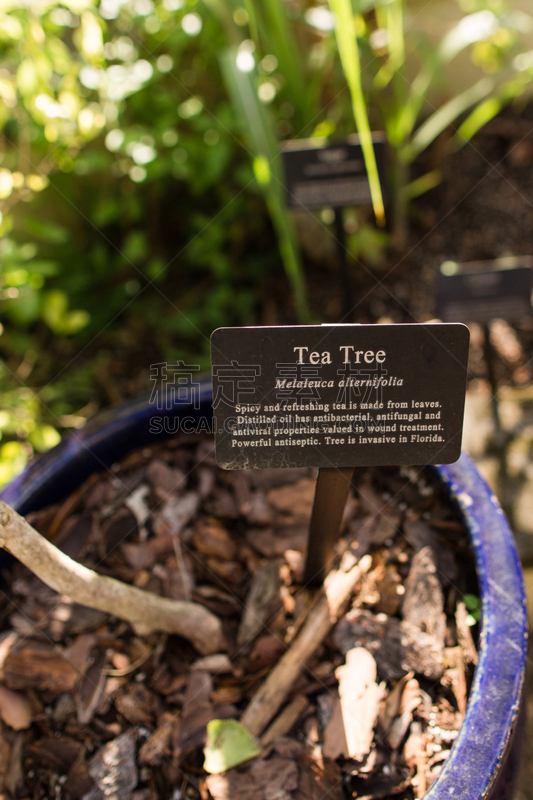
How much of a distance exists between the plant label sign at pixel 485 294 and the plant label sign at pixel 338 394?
29.2 inches

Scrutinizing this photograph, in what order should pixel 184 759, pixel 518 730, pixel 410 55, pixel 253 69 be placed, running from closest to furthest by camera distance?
pixel 518 730 < pixel 184 759 < pixel 253 69 < pixel 410 55

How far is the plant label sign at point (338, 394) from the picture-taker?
52 cm

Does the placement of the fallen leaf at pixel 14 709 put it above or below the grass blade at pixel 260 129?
below

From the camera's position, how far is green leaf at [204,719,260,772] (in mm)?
595

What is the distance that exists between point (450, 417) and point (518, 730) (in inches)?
12.9

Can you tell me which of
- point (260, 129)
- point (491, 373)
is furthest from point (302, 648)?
point (260, 129)

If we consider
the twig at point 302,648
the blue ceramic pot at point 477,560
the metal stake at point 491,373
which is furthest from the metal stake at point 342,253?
the twig at point 302,648

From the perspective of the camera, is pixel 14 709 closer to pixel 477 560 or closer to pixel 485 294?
pixel 477 560

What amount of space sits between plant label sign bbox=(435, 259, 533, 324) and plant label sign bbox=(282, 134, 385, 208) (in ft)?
0.94

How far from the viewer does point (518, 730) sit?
52 centimetres

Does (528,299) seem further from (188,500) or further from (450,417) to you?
(188,500)

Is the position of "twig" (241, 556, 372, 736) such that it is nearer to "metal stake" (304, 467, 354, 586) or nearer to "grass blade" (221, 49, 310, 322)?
"metal stake" (304, 467, 354, 586)

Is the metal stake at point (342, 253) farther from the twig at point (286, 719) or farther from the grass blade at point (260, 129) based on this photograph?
the twig at point (286, 719)

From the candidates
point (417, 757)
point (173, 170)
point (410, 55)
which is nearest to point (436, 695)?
point (417, 757)
